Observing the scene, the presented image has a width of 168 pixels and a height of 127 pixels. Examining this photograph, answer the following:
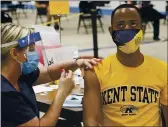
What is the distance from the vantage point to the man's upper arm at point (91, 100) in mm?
1648

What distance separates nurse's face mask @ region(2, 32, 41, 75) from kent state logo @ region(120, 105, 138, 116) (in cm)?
44

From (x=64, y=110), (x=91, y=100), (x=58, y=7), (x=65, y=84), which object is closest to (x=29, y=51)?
(x=65, y=84)

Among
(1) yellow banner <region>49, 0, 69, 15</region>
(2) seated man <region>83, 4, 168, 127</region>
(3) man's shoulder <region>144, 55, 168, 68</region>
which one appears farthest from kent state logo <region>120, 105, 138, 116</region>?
(1) yellow banner <region>49, 0, 69, 15</region>

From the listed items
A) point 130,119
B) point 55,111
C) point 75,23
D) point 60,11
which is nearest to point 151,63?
point 130,119

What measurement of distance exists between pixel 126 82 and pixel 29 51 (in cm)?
44

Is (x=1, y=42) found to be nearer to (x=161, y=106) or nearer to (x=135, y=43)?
(x=135, y=43)

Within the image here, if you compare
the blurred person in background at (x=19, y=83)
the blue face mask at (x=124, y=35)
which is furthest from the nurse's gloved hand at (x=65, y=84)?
the blue face mask at (x=124, y=35)

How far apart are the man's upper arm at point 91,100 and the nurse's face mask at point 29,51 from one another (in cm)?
24

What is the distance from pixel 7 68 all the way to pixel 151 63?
622mm

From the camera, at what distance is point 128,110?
5.42ft

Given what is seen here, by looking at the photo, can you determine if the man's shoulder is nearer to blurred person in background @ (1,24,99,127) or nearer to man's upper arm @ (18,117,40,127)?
blurred person in background @ (1,24,99,127)

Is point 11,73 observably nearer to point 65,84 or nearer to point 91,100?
point 65,84

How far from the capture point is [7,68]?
153cm

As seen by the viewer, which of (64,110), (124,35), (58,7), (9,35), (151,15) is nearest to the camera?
(9,35)
